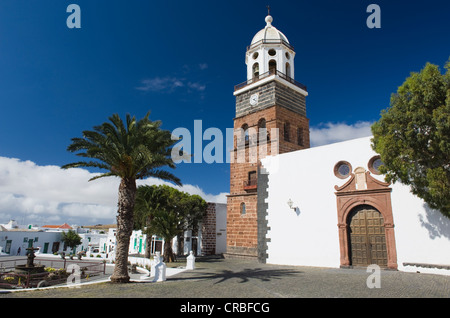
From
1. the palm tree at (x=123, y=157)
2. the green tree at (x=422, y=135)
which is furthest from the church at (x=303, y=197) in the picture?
the palm tree at (x=123, y=157)

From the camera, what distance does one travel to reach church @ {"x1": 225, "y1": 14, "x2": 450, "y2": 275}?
455 inches

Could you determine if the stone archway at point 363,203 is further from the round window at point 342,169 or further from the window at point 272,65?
the window at point 272,65

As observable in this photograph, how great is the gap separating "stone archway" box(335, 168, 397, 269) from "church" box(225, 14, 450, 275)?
4 cm

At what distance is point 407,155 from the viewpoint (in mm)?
9859

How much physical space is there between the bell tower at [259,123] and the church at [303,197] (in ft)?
0.22

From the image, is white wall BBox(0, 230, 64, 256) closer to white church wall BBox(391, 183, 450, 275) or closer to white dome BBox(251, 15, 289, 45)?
white dome BBox(251, 15, 289, 45)

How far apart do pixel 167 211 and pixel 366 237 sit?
42.0 ft

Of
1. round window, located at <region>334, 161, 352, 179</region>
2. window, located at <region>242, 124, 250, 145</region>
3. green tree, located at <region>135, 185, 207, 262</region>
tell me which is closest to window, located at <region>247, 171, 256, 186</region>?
window, located at <region>242, 124, 250, 145</region>

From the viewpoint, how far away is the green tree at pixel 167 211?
1714cm

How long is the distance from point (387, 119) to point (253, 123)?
10.6 m

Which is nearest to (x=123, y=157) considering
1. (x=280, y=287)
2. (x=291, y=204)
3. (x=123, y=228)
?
(x=123, y=228)

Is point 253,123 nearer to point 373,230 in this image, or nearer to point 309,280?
point 373,230

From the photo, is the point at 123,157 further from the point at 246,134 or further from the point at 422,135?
the point at 246,134

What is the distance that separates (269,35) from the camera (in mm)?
21531
